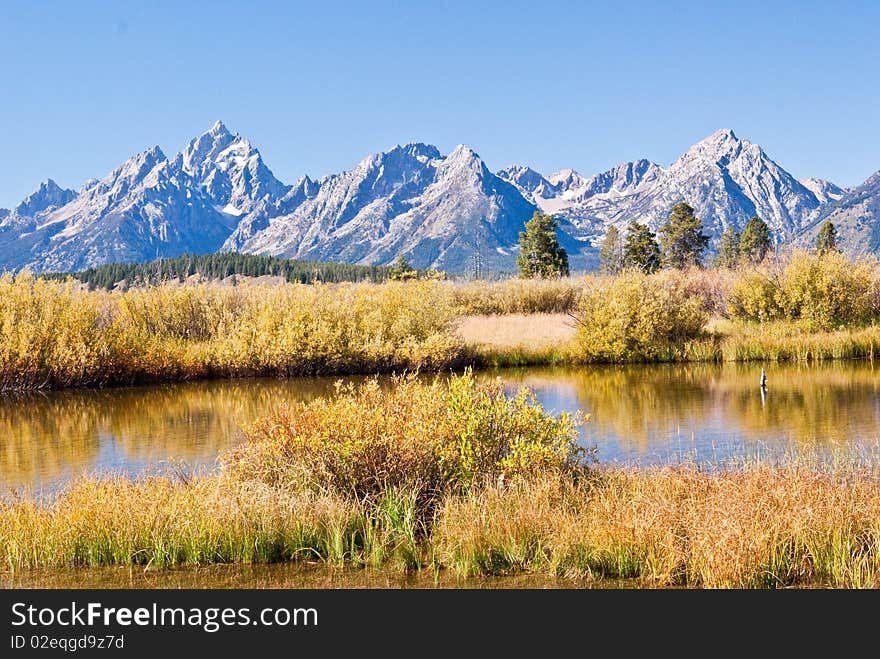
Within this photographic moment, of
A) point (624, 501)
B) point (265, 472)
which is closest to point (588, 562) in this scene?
point (624, 501)

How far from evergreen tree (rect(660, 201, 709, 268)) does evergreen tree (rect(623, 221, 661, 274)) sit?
2039 mm

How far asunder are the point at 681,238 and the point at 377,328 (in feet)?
187

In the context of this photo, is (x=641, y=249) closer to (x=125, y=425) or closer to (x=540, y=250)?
(x=540, y=250)

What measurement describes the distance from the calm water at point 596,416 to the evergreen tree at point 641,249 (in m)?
47.2

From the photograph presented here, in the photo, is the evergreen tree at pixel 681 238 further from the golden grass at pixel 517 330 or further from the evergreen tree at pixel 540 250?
the golden grass at pixel 517 330

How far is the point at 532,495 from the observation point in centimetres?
996

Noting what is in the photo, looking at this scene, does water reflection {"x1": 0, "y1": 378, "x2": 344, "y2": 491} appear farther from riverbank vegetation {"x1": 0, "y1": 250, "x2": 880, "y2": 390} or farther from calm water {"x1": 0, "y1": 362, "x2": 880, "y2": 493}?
riverbank vegetation {"x1": 0, "y1": 250, "x2": 880, "y2": 390}

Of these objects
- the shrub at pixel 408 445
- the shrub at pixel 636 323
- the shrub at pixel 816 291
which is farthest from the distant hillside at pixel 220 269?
the shrub at pixel 408 445

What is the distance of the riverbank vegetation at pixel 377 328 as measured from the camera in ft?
95.8

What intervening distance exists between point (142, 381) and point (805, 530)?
1052 inches

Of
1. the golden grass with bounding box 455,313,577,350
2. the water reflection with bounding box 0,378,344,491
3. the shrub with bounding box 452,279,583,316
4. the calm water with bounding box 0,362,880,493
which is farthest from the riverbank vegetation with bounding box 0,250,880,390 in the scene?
the shrub with bounding box 452,279,583,316

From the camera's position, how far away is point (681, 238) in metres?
83.3

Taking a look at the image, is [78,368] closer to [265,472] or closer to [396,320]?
[396,320]

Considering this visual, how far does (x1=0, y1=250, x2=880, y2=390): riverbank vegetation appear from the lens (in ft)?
95.8
